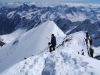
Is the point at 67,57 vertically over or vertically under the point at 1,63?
over

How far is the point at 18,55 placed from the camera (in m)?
47.7

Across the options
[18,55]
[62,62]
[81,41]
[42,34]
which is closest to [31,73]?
[62,62]

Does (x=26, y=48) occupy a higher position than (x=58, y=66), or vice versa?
(x=58, y=66)

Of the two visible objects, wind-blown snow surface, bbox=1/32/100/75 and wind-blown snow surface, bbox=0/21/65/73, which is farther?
wind-blown snow surface, bbox=0/21/65/73

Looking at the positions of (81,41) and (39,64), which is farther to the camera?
(81,41)

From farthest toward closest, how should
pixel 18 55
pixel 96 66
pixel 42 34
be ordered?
pixel 42 34
pixel 18 55
pixel 96 66

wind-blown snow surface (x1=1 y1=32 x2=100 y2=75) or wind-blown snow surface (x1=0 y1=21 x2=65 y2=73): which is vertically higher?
wind-blown snow surface (x1=1 y1=32 x2=100 y2=75)

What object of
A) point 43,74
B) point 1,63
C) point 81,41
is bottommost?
point 1,63

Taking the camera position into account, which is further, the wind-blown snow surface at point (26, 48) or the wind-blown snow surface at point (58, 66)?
the wind-blown snow surface at point (26, 48)

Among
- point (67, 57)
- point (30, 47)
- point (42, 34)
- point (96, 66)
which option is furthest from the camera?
point (42, 34)

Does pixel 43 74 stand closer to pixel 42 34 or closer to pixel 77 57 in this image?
pixel 77 57

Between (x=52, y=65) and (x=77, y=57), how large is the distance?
103 inches

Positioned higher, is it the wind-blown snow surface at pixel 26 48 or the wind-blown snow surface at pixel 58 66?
the wind-blown snow surface at pixel 58 66

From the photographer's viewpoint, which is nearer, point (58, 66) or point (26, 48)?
point (58, 66)
